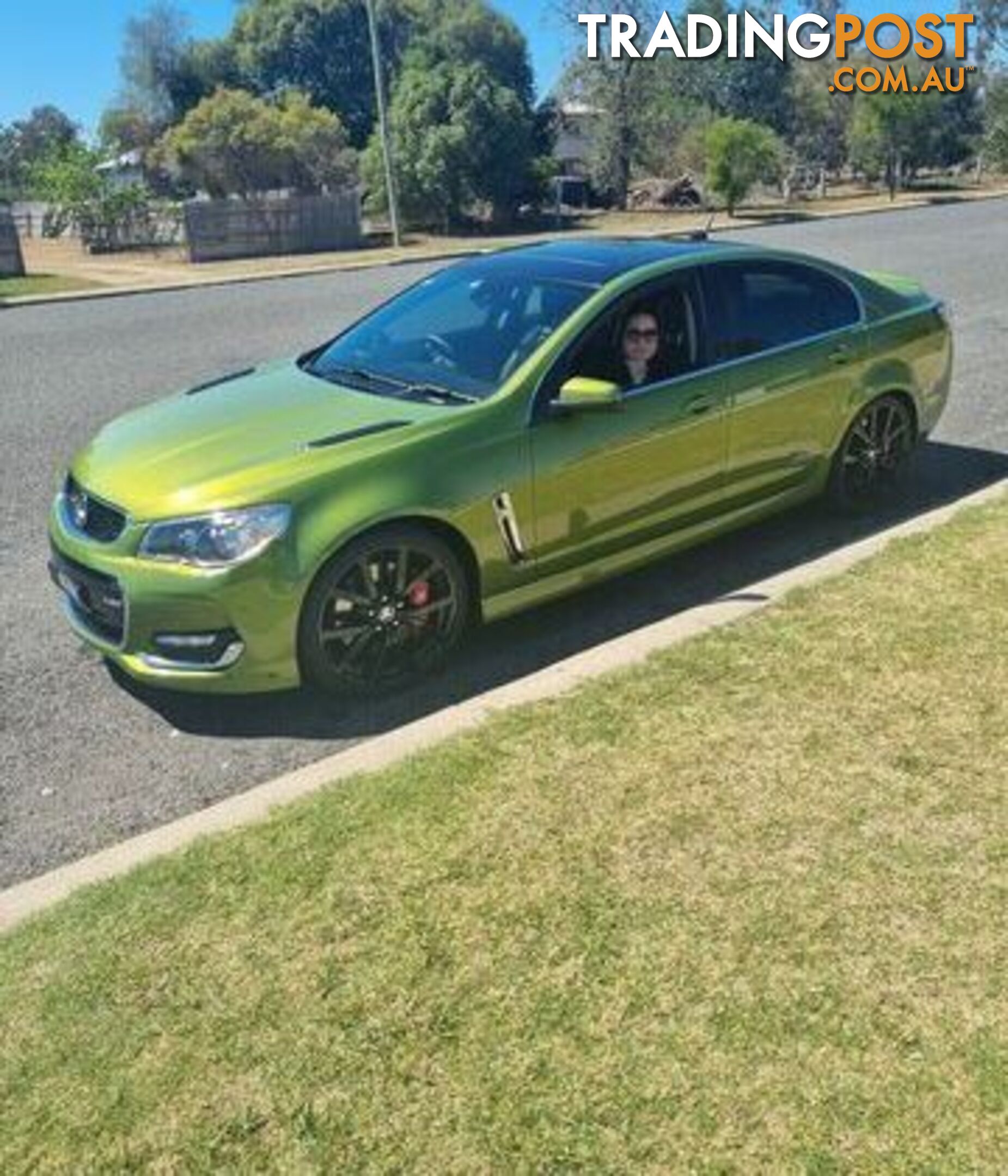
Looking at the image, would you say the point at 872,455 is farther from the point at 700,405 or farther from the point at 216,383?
the point at 216,383

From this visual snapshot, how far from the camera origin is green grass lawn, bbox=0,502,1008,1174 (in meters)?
2.43

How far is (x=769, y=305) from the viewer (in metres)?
5.61

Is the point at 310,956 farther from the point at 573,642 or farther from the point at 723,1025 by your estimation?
the point at 573,642

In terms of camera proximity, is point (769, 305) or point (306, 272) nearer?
point (769, 305)

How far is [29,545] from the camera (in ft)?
20.9

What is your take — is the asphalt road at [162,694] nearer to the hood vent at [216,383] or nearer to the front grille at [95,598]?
the front grille at [95,598]

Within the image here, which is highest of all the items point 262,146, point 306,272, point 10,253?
point 262,146

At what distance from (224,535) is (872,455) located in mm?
3565

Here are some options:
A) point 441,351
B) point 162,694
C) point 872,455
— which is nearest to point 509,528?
point 441,351

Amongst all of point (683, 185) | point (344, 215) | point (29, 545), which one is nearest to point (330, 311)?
point (29, 545)

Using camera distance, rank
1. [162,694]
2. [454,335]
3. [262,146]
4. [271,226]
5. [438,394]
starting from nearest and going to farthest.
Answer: [162,694] < [438,394] < [454,335] < [271,226] < [262,146]

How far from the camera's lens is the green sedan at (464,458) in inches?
164

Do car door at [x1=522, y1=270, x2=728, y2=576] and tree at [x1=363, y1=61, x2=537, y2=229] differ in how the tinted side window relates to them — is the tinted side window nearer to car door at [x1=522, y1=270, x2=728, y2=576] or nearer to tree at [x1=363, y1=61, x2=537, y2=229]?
car door at [x1=522, y1=270, x2=728, y2=576]

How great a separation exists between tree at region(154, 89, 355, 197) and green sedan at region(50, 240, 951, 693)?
43871 millimetres
